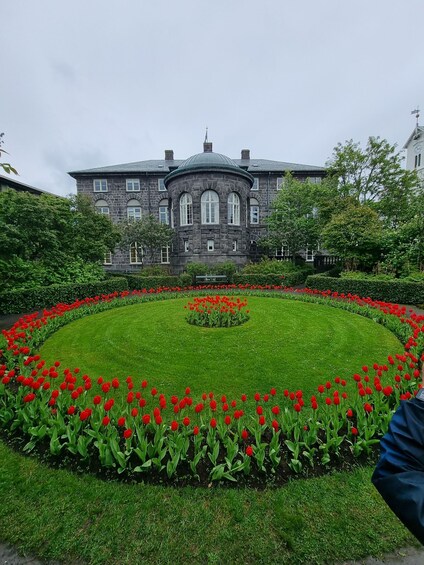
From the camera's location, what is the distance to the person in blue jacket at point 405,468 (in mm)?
1058

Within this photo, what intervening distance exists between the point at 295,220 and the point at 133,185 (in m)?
19.8

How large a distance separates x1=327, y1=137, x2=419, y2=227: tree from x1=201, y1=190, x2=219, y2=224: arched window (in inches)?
445

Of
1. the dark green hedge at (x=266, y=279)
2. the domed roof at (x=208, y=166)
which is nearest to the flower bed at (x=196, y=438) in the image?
the dark green hedge at (x=266, y=279)

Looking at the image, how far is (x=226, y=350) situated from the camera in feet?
19.3

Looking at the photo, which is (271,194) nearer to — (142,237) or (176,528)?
(142,237)

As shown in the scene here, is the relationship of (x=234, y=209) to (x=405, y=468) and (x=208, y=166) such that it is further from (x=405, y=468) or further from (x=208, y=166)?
(x=405, y=468)

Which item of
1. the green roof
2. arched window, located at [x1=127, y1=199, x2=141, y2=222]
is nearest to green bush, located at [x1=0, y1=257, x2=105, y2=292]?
the green roof

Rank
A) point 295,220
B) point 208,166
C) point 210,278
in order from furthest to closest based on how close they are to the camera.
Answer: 1. point 295,220
2. point 208,166
3. point 210,278

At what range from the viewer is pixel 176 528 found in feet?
7.07

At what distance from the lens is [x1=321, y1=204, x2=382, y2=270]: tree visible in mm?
15766

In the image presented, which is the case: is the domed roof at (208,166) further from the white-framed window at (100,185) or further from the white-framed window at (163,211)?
the white-framed window at (100,185)

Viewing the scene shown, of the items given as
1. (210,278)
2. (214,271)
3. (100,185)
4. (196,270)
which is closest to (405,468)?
(210,278)

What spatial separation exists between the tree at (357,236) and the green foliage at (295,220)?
18.9 feet

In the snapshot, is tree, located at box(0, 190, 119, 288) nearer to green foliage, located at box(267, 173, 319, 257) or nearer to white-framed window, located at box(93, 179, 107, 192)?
green foliage, located at box(267, 173, 319, 257)
